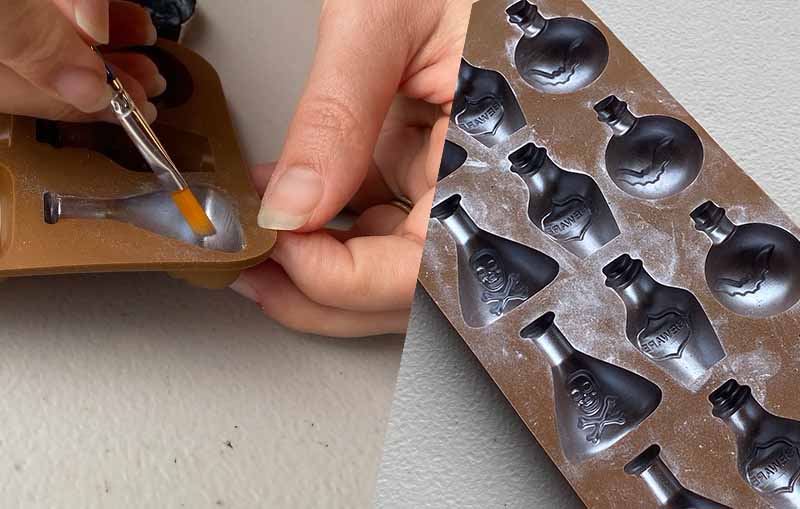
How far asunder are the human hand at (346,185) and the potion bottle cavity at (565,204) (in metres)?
0.13

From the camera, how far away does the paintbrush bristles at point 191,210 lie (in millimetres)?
642

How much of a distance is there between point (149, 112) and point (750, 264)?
0.47 metres

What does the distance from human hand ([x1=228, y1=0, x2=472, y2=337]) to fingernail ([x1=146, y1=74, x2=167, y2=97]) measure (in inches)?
4.2

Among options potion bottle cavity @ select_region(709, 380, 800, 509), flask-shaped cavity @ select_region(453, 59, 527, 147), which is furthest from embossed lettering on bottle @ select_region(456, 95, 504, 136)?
potion bottle cavity @ select_region(709, 380, 800, 509)

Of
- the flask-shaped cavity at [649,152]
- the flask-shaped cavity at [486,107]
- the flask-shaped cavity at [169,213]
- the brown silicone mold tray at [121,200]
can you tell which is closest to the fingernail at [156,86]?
the brown silicone mold tray at [121,200]

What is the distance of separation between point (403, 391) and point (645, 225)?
19cm

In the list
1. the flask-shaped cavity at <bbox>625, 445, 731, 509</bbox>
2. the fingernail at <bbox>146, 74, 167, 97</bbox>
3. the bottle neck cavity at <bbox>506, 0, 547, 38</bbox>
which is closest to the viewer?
the flask-shaped cavity at <bbox>625, 445, 731, 509</bbox>

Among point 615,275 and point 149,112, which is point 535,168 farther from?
point 149,112

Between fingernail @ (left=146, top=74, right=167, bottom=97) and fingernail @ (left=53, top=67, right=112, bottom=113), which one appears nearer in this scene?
fingernail @ (left=53, top=67, right=112, bottom=113)

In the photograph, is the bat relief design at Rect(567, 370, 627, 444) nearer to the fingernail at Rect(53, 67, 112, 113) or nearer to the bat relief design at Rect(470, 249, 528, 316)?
the bat relief design at Rect(470, 249, 528, 316)

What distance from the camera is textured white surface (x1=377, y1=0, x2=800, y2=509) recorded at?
0.52 metres

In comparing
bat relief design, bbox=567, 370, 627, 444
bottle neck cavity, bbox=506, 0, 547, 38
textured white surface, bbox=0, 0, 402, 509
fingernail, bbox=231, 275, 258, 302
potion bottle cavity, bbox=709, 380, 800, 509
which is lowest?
textured white surface, bbox=0, 0, 402, 509

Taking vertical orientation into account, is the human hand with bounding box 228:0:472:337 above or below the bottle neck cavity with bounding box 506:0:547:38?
below

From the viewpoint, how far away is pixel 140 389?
606 millimetres
